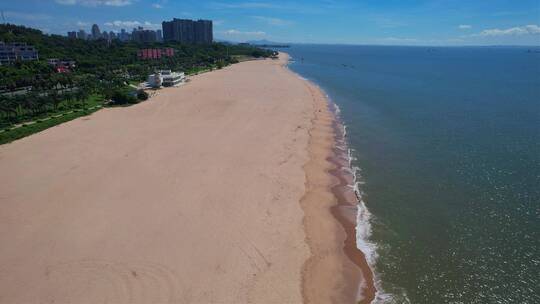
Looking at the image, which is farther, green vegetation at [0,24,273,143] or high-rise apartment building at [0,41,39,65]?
high-rise apartment building at [0,41,39,65]

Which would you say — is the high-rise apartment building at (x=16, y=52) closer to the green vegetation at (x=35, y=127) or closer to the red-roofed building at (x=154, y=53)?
the red-roofed building at (x=154, y=53)

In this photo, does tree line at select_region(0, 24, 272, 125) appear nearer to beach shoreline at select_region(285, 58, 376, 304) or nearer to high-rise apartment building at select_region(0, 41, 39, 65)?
high-rise apartment building at select_region(0, 41, 39, 65)

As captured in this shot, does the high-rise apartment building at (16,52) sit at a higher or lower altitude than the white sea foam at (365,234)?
higher

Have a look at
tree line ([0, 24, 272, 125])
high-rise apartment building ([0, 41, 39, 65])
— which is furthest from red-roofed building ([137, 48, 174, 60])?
high-rise apartment building ([0, 41, 39, 65])

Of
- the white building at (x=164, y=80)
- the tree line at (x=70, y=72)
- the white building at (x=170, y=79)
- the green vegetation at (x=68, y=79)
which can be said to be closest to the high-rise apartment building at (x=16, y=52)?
the green vegetation at (x=68, y=79)

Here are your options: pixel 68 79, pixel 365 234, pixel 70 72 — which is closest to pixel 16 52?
pixel 70 72

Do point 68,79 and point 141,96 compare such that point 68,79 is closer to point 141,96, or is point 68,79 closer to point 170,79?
point 141,96

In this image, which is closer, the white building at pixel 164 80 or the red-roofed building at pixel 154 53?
the white building at pixel 164 80
